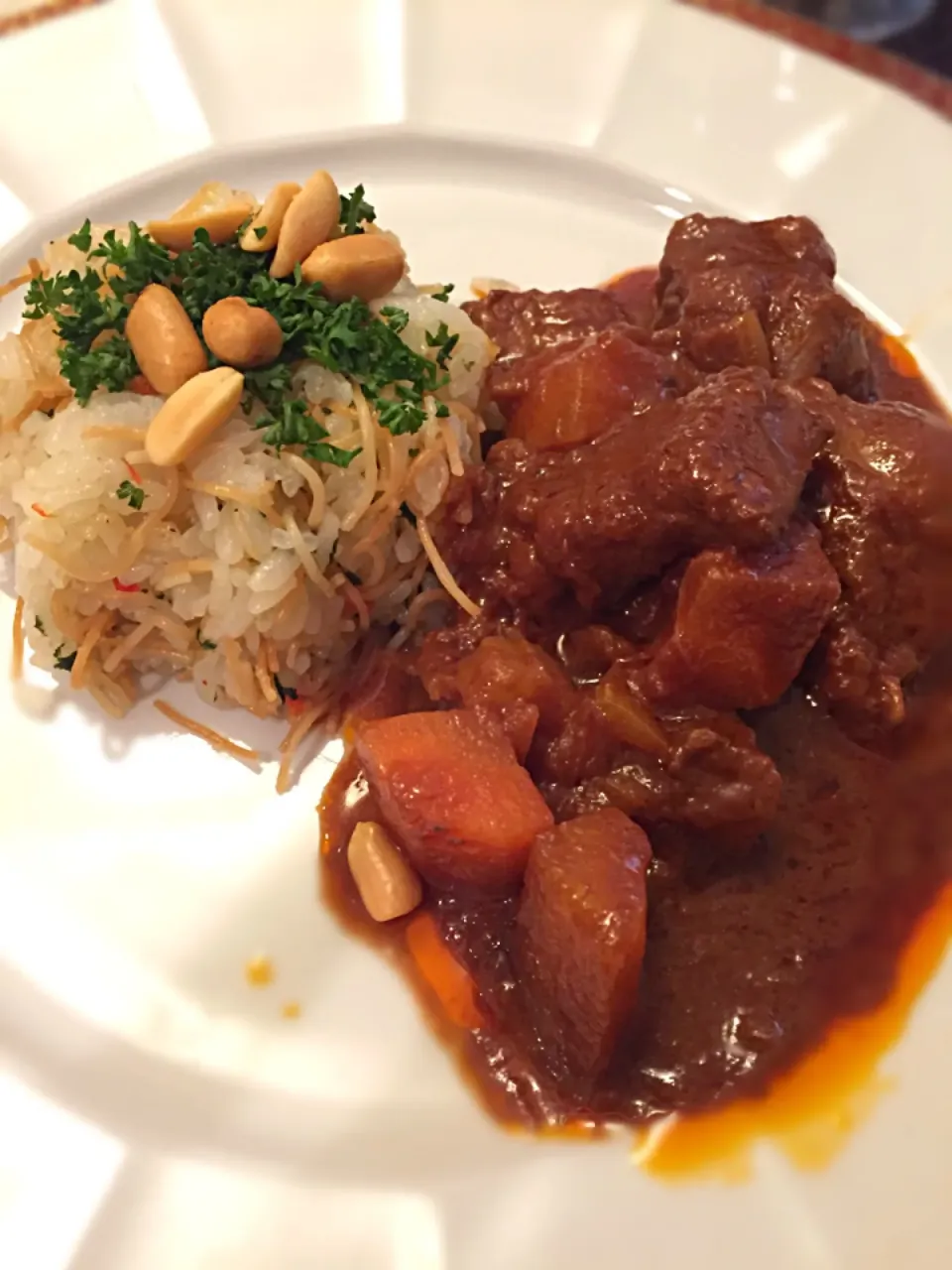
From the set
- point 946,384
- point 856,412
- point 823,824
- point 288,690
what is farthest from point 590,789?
point 946,384

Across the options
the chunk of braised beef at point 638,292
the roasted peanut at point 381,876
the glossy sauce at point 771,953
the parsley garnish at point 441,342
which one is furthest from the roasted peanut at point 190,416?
the chunk of braised beef at point 638,292

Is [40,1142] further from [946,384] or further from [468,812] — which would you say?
[946,384]

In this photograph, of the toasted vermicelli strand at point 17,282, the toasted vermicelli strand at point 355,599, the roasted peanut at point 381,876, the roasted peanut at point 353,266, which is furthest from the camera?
the toasted vermicelli strand at point 17,282

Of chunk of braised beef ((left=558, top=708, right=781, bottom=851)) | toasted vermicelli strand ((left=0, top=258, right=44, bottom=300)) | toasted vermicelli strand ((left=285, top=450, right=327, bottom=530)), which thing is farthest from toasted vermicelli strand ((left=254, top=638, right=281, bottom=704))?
toasted vermicelli strand ((left=0, top=258, right=44, bottom=300))

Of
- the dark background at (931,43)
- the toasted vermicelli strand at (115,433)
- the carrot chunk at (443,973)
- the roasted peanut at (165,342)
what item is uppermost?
the dark background at (931,43)

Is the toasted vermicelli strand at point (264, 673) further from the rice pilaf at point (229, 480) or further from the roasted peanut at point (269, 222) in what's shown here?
the roasted peanut at point (269, 222)

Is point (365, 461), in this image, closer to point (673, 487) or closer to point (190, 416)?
point (190, 416)

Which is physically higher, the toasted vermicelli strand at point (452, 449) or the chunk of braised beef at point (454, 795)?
the toasted vermicelli strand at point (452, 449)

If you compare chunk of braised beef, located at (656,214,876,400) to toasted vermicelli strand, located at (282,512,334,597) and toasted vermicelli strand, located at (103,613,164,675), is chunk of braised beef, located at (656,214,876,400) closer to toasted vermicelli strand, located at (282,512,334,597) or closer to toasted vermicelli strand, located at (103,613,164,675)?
toasted vermicelli strand, located at (282,512,334,597)
